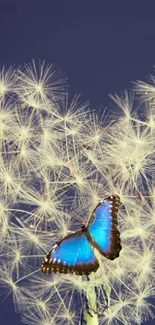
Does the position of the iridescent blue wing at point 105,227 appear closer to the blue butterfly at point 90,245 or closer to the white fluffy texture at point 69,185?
the blue butterfly at point 90,245

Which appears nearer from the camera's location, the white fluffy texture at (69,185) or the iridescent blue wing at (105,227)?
the iridescent blue wing at (105,227)

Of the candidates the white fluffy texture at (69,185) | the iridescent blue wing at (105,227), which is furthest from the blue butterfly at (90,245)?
the white fluffy texture at (69,185)

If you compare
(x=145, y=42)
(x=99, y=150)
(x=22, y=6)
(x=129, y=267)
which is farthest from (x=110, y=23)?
→ (x=129, y=267)

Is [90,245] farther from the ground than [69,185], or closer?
closer

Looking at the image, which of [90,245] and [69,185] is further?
[69,185]

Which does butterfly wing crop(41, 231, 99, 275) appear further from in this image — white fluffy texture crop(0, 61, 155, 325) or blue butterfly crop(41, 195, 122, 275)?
white fluffy texture crop(0, 61, 155, 325)

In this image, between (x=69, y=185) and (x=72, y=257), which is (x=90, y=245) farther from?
(x=69, y=185)

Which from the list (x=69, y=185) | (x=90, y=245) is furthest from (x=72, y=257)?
(x=69, y=185)

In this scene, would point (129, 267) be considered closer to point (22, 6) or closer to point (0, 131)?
point (0, 131)
